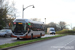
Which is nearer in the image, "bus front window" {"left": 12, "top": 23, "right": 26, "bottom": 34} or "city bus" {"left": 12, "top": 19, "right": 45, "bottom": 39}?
"city bus" {"left": 12, "top": 19, "right": 45, "bottom": 39}

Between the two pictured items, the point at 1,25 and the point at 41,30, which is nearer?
the point at 41,30

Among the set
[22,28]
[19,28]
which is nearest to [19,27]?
[19,28]

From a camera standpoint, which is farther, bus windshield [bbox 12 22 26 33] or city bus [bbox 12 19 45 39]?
bus windshield [bbox 12 22 26 33]

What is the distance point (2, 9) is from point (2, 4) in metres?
1.46

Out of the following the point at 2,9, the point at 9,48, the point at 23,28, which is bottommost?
the point at 9,48

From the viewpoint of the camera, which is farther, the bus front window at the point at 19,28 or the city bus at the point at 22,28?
the bus front window at the point at 19,28

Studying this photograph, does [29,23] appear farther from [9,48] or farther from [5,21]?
[5,21]

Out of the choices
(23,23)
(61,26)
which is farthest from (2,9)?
(61,26)

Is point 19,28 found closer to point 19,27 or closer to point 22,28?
point 19,27

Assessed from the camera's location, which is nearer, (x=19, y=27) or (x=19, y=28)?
(x=19, y=28)

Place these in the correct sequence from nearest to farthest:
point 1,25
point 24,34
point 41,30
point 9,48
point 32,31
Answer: point 9,48
point 24,34
point 32,31
point 41,30
point 1,25

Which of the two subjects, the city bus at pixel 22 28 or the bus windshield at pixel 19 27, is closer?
the city bus at pixel 22 28

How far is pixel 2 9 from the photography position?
1387 inches

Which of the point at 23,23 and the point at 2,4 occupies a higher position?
the point at 2,4
